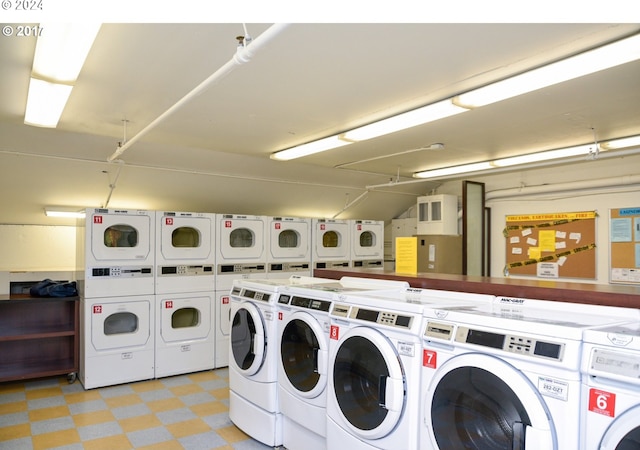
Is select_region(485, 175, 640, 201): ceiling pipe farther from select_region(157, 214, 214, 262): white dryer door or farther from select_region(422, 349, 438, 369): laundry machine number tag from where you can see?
select_region(422, 349, 438, 369): laundry machine number tag

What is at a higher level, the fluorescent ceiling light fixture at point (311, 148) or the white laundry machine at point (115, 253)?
the fluorescent ceiling light fixture at point (311, 148)

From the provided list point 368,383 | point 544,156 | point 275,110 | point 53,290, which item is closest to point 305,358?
point 368,383

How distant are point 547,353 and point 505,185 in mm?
5705

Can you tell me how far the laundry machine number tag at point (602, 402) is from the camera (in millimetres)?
1537

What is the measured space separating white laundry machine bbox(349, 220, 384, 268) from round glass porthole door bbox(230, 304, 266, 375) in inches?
121

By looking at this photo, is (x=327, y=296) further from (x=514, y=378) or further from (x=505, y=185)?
(x=505, y=185)

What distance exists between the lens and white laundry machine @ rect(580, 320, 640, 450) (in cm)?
147

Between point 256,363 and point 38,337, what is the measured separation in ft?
9.20

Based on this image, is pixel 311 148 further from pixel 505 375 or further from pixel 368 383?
pixel 505 375

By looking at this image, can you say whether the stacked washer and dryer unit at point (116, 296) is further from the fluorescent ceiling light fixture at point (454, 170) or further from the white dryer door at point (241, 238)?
the fluorescent ceiling light fixture at point (454, 170)

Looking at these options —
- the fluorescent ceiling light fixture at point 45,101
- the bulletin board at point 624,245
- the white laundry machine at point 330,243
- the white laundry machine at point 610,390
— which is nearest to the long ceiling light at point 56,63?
the fluorescent ceiling light fixture at point 45,101

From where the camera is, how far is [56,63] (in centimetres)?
261

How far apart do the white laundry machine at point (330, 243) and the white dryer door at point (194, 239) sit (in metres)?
1.50
